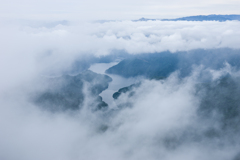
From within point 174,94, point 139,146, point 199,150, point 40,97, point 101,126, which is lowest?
point 199,150

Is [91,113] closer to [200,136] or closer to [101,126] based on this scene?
[101,126]

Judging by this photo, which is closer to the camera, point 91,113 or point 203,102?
point 203,102

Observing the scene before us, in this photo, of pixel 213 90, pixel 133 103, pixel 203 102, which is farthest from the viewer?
pixel 133 103

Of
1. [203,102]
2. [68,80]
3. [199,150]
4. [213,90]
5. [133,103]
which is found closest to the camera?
[199,150]

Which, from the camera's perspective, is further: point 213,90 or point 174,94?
point 174,94

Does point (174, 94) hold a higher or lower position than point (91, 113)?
higher

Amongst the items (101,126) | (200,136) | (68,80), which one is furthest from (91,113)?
(200,136)

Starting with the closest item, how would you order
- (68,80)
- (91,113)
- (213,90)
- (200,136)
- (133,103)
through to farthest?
(200,136) < (213,90) < (91,113) < (133,103) < (68,80)

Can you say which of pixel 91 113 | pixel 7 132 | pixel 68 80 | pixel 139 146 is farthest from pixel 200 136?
pixel 68 80

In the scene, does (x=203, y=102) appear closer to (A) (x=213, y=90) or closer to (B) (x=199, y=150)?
(A) (x=213, y=90)
